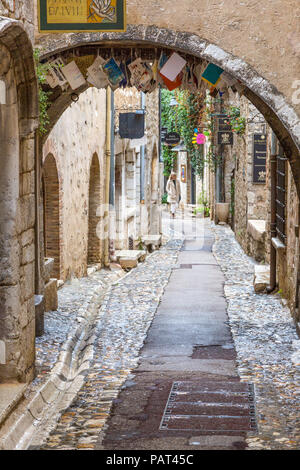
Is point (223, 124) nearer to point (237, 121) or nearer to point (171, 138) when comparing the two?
point (237, 121)

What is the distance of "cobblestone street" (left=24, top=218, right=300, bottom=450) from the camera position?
14.9ft

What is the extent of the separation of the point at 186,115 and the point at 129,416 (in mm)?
24905

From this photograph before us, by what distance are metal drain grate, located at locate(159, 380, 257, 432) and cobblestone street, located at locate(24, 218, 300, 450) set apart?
0.36 ft

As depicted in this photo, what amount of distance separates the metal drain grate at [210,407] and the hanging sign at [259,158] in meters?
9.30

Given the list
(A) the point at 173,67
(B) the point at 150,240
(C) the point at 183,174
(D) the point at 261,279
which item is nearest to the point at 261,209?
(B) the point at 150,240

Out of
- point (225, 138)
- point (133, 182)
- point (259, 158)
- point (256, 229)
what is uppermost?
point (225, 138)

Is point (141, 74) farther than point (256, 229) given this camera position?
No

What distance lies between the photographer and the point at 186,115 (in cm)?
2898

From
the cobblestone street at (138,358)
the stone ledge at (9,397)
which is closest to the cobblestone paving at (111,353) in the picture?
the cobblestone street at (138,358)

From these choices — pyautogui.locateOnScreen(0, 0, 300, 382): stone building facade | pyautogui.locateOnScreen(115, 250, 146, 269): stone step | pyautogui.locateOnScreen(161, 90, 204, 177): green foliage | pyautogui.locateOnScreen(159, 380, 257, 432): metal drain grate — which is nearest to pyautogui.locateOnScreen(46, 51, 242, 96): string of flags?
pyautogui.locateOnScreen(0, 0, 300, 382): stone building facade

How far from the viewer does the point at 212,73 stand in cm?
707

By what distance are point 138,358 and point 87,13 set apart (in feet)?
10.4

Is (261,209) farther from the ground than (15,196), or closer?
closer

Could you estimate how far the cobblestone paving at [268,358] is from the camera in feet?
15.1
